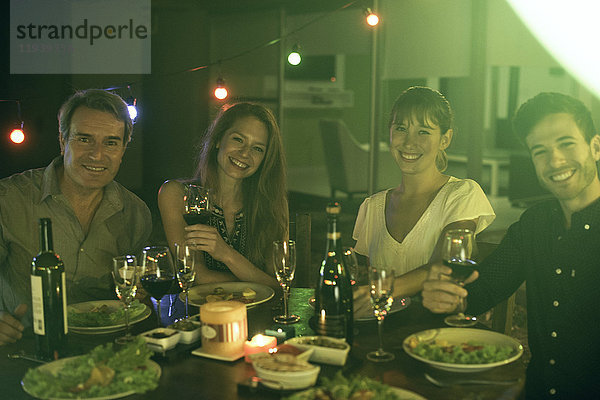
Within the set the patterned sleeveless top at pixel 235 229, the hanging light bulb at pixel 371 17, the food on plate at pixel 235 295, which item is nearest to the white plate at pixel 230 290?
the food on plate at pixel 235 295

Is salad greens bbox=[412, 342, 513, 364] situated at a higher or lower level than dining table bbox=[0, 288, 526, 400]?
higher

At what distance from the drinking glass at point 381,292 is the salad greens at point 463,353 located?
9cm

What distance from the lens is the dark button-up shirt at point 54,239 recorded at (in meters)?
2.35

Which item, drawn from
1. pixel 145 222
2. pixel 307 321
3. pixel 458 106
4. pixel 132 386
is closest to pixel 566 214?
pixel 307 321

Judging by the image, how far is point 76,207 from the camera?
8.05 ft

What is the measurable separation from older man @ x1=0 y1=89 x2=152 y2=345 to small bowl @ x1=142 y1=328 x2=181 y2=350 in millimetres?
756

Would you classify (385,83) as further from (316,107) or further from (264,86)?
(316,107)

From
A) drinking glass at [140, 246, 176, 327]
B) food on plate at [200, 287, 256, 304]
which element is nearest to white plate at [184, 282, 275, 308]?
food on plate at [200, 287, 256, 304]

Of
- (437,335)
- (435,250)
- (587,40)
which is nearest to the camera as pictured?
(437,335)

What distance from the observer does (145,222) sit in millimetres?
2555

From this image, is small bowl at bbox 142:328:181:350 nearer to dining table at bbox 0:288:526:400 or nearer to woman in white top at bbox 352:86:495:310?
dining table at bbox 0:288:526:400

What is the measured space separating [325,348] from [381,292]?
0.64 feet

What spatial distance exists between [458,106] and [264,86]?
2.85 metres

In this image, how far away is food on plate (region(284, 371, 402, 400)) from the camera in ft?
4.01
